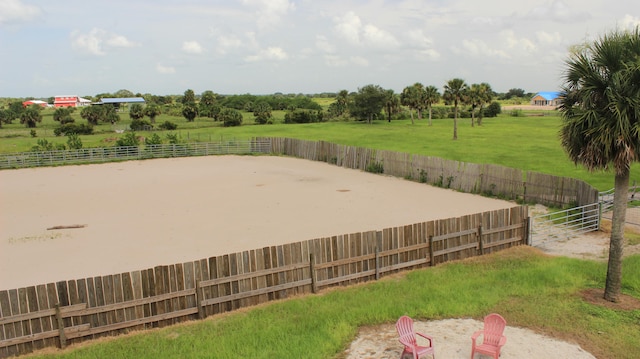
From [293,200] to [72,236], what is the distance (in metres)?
10.3

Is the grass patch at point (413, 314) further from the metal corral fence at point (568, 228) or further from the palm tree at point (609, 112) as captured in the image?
the metal corral fence at point (568, 228)

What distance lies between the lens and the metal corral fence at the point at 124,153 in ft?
132

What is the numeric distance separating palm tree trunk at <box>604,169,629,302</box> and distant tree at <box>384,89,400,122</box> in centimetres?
7312

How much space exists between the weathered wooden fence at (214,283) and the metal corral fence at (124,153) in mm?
33342

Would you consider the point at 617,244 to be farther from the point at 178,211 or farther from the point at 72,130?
the point at 72,130

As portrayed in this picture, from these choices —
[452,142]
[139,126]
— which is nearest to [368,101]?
[452,142]

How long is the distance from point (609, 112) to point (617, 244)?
327cm

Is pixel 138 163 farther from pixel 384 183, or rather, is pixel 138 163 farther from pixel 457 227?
pixel 457 227

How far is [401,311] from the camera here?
11.1 meters

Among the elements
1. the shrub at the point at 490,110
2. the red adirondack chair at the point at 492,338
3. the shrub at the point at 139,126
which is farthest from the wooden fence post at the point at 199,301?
the shrub at the point at 490,110

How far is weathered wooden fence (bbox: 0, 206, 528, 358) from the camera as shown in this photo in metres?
9.90

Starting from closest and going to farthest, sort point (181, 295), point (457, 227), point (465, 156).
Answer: point (181, 295) < point (457, 227) < point (465, 156)

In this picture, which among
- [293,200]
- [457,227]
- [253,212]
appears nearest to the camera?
[457,227]

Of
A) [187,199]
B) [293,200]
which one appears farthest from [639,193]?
[187,199]
